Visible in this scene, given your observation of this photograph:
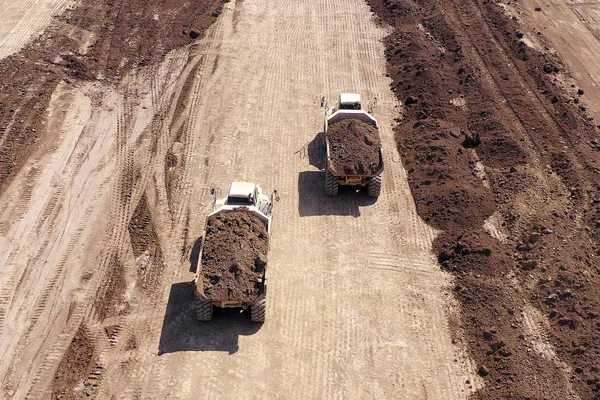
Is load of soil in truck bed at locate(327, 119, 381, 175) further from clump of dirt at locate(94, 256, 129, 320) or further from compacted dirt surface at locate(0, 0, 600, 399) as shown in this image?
clump of dirt at locate(94, 256, 129, 320)

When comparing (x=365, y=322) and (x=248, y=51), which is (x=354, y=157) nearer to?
(x=365, y=322)

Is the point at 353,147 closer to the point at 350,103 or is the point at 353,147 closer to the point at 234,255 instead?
the point at 350,103

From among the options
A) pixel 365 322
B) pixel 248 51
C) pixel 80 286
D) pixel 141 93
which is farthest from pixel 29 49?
pixel 365 322

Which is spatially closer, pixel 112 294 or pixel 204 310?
pixel 204 310

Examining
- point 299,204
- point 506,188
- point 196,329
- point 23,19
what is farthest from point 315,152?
point 23,19

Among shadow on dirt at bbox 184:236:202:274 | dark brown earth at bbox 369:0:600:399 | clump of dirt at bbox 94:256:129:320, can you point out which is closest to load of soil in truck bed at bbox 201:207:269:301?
shadow on dirt at bbox 184:236:202:274

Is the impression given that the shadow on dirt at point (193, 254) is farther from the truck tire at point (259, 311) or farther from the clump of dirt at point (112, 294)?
the truck tire at point (259, 311)

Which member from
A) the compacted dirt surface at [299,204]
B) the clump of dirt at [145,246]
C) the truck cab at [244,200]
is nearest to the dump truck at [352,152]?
the compacted dirt surface at [299,204]
